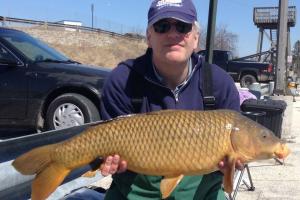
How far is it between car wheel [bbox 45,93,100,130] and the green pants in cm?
554

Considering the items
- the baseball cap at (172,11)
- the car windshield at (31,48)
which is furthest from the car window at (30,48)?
the baseball cap at (172,11)

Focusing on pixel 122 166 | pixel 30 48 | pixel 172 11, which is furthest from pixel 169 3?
pixel 30 48

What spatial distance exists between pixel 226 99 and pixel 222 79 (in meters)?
0.12

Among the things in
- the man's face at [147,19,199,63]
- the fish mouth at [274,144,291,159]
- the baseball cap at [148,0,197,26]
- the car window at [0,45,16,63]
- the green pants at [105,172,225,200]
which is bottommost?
the green pants at [105,172,225,200]

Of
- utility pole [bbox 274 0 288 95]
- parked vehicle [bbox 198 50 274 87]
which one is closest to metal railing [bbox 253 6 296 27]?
parked vehicle [bbox 198 50 274 87]

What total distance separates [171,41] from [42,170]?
3.34 feet

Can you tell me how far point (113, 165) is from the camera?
3.00 meters

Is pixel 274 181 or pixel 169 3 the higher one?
pixel 169 3

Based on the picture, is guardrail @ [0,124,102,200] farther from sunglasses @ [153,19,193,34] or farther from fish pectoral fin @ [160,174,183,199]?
sunglasses @ [153,19,193,34]

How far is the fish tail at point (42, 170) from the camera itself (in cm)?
292

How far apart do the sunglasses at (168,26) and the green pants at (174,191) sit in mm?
847

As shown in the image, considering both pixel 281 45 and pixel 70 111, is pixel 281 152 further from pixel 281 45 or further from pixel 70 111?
pixel 281 45

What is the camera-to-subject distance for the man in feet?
10.8

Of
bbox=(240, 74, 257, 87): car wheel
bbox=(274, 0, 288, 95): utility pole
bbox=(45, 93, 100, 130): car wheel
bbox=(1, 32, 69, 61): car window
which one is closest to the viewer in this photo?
bbox=(45, 93, 100, 130): car wheel
